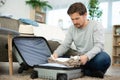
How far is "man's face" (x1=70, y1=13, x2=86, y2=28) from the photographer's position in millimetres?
1732

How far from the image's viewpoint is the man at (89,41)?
1.74 meters

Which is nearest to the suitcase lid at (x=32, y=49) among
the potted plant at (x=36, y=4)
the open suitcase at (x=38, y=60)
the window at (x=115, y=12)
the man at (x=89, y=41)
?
the open suitcase at (x=38, y=60)

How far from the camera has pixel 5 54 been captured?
6.79 feet

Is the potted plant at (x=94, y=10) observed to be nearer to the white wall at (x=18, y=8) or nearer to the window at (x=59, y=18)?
the window at (x=59, y=18)

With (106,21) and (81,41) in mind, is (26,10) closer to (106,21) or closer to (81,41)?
(106,21)

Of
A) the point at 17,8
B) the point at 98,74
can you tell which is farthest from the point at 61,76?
the point at 17,8

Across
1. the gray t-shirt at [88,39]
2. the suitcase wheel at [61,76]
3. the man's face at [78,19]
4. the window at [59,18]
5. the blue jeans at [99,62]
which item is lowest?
the suitcase wheel at [61,76]

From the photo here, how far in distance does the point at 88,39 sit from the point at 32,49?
1.74ft

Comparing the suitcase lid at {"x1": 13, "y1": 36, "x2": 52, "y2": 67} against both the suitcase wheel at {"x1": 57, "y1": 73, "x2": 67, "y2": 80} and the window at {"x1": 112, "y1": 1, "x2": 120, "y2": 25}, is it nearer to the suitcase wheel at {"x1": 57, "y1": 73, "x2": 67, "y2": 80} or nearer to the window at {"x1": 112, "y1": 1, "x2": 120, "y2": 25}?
the suitcase wheel at {"x1": 57, "y1": 73, "x2": 67, "y2": 80}

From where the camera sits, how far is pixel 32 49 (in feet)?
6.42

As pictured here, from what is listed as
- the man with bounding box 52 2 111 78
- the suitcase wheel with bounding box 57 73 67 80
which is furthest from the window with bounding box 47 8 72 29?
the suitcase wheel with bounding box 57 73 67 80

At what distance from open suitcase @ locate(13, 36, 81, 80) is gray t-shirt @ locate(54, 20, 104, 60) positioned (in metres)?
0.18

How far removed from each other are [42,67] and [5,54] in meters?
0.61

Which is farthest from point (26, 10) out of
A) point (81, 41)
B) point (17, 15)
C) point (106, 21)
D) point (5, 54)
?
point (81, 41)
